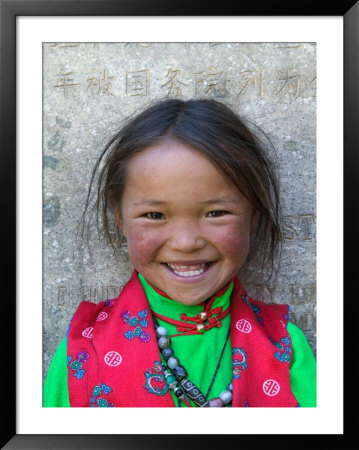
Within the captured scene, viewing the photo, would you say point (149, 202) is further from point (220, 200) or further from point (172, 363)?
point (172, 363)

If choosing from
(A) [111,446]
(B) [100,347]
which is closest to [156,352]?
(B) [100,347]

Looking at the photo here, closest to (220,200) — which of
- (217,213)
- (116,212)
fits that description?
(217,213)

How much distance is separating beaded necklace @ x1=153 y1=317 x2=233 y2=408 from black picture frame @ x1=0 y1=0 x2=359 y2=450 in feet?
0.27

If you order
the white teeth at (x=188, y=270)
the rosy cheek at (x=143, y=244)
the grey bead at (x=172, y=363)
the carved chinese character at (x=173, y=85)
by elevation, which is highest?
the carved chinese character at (x=173, y=85)

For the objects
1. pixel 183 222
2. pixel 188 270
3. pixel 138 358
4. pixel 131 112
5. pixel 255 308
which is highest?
pixel 131 112

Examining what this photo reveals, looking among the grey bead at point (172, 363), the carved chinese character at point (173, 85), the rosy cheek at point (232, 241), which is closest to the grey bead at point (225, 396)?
the grey bead at point (172, 363)

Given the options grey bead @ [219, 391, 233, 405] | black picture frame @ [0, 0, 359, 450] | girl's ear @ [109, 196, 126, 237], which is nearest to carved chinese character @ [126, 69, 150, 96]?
black picture frame @ [0, 0, 359, 450]

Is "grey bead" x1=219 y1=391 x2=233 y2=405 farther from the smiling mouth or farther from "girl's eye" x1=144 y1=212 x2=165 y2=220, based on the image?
"girl's eye" x1=144 y1=212 x2=165 y2=220

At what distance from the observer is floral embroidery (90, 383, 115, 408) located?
4.14 feet

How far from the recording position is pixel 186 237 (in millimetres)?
1216

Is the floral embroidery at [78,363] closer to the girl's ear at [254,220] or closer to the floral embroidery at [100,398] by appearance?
the floral embroidery at [100,398]

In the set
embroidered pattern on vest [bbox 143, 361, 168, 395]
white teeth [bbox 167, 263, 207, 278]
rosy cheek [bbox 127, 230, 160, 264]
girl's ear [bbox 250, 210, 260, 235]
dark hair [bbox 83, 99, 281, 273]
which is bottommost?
embroidered pattern on vest [bbox 143, 361, 168, 395]

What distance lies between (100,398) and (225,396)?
326mm

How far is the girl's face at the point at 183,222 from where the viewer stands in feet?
3.96
